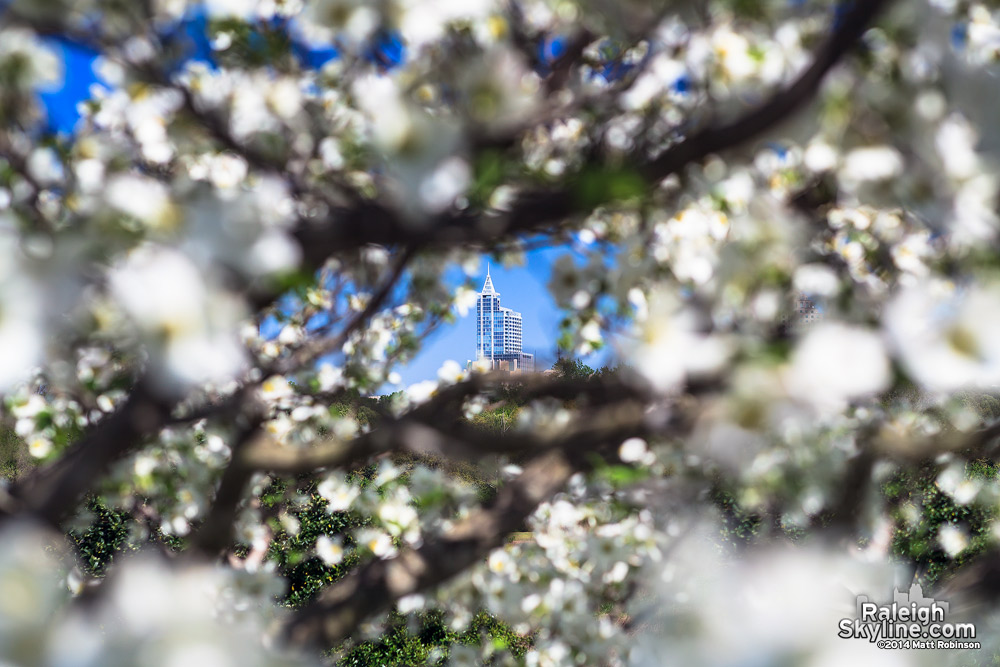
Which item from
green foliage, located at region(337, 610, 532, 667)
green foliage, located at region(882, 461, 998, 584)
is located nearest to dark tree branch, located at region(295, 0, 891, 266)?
green foliage, located at region(882, 461, 998, 584)

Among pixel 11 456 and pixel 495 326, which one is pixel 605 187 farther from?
pixel 495 326

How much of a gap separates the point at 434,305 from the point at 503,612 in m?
1.17

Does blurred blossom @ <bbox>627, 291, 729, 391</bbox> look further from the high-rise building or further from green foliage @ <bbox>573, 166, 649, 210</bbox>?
the high-rise building

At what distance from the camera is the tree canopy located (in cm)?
61

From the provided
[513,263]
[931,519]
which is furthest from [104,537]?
[931,519]

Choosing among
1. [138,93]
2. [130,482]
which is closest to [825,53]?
[138,93]

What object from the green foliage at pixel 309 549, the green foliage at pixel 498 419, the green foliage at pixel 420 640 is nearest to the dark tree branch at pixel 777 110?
the green foliage at pixel 498 419

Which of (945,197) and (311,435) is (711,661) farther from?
(311,435)

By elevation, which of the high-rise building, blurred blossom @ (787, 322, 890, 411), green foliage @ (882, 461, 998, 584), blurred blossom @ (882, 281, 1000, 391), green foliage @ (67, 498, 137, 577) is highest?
the high-rise building

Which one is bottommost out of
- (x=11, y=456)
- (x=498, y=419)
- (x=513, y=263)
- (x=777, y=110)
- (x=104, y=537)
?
(x=777, y=110)

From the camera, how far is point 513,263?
2439 millimetres

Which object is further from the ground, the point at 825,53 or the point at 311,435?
Answer: the point at 311,435

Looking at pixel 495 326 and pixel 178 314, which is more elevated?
pixel 495 326

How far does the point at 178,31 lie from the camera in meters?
1.55
